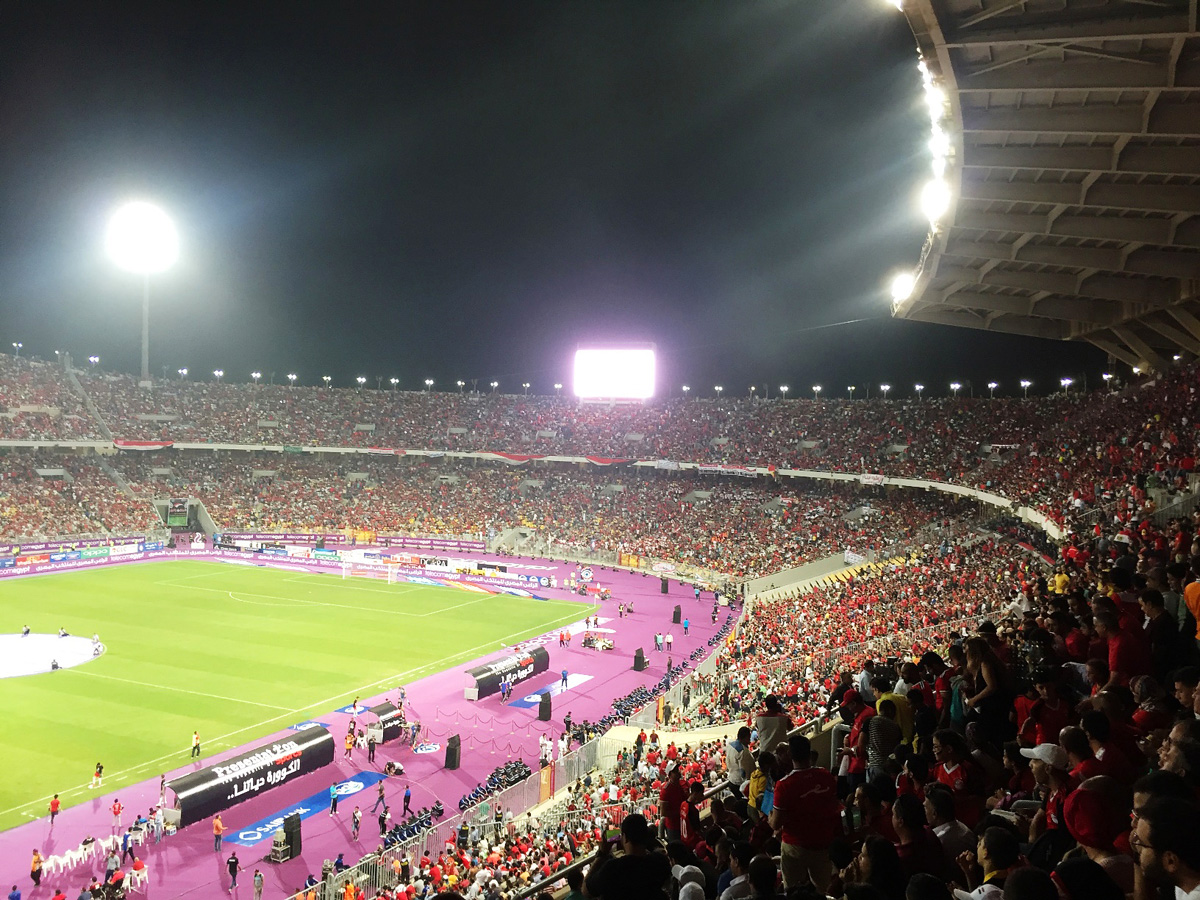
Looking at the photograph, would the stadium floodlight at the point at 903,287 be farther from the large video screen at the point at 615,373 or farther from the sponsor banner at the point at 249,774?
the large video screen at the point at 615,373

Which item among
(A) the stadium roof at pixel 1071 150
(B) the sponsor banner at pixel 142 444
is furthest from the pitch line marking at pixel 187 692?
(B) the sponsor banner at pixel 142 444

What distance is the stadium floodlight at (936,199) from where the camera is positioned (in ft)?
66.9

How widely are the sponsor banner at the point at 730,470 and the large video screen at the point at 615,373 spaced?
10.5 metres

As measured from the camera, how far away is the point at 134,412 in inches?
2960

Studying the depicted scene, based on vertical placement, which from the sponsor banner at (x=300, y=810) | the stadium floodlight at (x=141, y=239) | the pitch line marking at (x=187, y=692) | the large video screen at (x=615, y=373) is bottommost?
the sponsor banner at (x=300, y=810)

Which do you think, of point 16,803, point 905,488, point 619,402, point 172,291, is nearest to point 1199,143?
point 16,803

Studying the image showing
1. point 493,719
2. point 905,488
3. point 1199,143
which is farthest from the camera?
point 905,488

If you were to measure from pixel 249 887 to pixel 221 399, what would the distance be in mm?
73758

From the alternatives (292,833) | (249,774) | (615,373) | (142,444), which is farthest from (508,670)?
(142,444)

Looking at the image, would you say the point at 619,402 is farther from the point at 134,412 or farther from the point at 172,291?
the point at 172,291

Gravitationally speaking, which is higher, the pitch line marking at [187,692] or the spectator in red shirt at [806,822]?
the spectator in red shirt at [806,822]

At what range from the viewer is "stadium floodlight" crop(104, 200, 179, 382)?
242ft

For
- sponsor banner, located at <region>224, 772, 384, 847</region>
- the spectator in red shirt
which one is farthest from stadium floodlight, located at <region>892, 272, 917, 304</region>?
the spectator in red shirt

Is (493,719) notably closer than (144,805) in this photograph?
No
